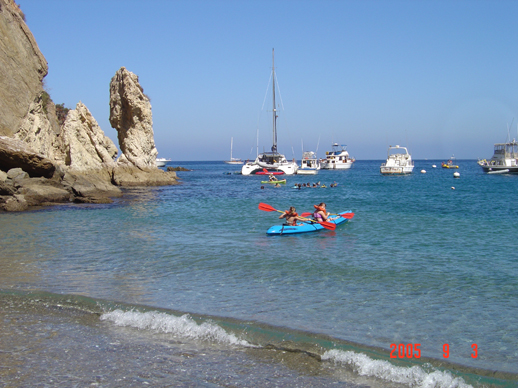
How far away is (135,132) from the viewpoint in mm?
43312

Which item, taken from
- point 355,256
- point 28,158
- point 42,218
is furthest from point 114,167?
point 355,256

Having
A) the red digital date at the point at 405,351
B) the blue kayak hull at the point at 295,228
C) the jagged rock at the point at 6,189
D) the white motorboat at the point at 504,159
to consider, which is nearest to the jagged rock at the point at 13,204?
the jagged rock at the point at 6,189

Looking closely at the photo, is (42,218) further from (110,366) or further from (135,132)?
(135,132)

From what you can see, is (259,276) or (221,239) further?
(221,239)

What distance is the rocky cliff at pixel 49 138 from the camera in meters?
23.9

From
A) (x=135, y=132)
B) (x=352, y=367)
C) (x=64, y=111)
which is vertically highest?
(x=64, y=111)

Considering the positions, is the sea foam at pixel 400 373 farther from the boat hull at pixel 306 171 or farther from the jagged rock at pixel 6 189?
the boat hull at pixel 306 171

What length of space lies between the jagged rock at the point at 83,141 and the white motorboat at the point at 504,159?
54.6 meters

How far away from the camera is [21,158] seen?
23.8 m

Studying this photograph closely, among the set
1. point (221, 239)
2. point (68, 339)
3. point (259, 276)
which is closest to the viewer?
point (68, 339)

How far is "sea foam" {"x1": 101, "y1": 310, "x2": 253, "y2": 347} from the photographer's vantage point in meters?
6.70

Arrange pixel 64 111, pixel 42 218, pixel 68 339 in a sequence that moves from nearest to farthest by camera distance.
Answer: pixel 68 339 → pixel 42 218 → pixel 64 111

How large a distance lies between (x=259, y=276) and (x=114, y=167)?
33.7 meters

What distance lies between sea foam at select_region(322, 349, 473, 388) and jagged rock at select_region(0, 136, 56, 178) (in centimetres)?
2236
